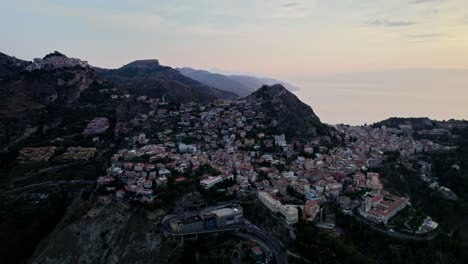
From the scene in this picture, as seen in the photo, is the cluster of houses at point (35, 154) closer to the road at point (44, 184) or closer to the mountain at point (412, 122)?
the road at point (44, 184)

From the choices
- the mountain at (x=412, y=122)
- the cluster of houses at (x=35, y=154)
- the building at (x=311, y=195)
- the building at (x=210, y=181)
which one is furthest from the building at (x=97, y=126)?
the mountain at (x=412, y=122)

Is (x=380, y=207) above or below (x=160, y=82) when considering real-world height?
below

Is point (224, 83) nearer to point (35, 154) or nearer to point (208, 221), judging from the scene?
point (35, 154)

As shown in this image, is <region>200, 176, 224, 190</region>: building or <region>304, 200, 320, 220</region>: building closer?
<region>304, 200, 320, 220</region>: building

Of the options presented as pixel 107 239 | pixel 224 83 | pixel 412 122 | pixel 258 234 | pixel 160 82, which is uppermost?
pixel 160 82

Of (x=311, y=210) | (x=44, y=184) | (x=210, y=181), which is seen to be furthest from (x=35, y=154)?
(x=311, y=210)

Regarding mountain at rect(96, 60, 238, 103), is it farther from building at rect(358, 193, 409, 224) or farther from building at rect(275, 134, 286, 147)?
building at rect(358, 193, 409, 224)

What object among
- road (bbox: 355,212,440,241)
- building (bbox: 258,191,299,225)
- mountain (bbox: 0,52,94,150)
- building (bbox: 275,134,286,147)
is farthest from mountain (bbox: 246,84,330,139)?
mountain (bbox: 0,52,94,150)
